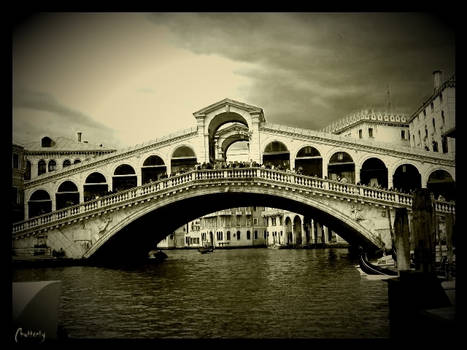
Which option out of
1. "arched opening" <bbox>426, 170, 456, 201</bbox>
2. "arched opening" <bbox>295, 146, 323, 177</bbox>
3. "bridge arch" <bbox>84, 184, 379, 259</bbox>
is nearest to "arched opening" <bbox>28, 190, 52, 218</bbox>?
"bridge arch" <bbox>84, 184, 379, 259</bbox>

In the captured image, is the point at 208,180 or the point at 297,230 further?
the point at 297,230

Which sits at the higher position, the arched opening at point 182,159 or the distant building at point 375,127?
the distant building at point 375,127

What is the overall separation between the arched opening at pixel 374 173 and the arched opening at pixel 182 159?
4977mm

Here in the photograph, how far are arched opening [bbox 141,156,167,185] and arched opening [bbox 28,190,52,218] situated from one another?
277 cm

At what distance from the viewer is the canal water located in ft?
18.0

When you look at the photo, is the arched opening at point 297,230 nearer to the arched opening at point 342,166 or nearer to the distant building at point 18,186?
the arched opening at point 342,166

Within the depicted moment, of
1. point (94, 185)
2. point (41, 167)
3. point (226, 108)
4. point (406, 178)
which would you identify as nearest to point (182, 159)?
point (226, 108)

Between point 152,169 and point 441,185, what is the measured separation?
26.0ft

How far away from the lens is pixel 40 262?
12.7 metres

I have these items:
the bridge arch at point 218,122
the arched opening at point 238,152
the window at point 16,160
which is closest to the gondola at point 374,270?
the bridge arch at point 218,122

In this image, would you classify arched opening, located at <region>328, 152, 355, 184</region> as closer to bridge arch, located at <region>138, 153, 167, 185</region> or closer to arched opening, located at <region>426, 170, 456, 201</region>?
arched opening, located at <region>426, 170, 456, 201</region>

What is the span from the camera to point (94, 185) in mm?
14883

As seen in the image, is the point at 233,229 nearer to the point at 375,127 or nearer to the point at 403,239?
the point at 375,127

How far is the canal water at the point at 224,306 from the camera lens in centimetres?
548
